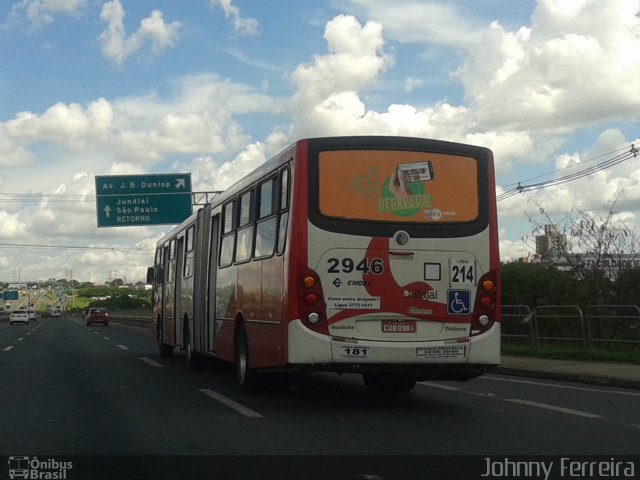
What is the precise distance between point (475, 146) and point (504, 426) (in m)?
3.55

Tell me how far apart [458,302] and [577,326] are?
10177 millimetres

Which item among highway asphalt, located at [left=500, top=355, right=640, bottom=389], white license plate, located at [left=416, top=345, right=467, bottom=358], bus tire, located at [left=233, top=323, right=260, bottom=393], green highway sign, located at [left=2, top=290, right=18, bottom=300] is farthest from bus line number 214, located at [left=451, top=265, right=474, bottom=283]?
green highway sign, located at [left=2, top=290, right=18, bottom=300]

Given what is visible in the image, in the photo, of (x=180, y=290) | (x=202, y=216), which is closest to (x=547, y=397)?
(x=202, y=216)

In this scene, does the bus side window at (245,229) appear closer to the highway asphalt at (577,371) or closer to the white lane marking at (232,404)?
the white lane marking at (232,404)

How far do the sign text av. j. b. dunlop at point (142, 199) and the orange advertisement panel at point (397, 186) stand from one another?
2834 centimetres

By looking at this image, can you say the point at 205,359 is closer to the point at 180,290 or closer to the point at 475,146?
the point at 180,290

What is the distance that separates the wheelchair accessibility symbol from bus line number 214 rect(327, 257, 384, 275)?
2.91 feet

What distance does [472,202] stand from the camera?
10688 mm

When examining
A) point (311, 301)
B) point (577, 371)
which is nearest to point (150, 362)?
point (577, 371)

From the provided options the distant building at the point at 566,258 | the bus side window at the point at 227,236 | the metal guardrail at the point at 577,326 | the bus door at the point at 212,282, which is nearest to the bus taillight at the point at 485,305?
the bus side window at the point at 227,236

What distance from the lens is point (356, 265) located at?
33.6 ft

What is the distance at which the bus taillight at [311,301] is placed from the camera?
10.1 meters

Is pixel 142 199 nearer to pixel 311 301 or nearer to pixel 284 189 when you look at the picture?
pixel 284 189

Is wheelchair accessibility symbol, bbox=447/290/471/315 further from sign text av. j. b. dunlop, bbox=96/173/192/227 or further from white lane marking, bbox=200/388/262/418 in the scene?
sign text av. j. b. dunlop, bbox=96/173/192/227
